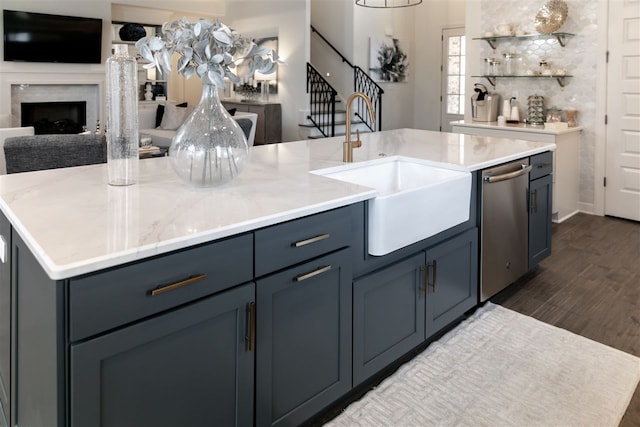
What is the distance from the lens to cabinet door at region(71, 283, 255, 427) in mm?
1277

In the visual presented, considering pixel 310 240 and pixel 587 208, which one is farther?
pixel 587 208

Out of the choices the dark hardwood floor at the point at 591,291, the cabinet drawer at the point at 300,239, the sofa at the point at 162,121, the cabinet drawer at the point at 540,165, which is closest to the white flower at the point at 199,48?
the cabinet drawer at the point at 300,239

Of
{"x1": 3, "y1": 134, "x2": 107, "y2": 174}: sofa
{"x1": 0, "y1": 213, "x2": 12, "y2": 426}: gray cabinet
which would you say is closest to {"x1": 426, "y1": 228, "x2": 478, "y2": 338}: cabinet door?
{"x1": 0, "y1": 213, "x2": 12, "y2": 426}: gray cabinet

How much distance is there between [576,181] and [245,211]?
483 centimetres

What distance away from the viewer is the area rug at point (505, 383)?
2.10 metres

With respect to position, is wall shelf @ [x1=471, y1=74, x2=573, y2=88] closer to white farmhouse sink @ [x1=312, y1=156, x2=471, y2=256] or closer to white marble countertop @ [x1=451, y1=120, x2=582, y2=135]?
white marble countertop @ [x1=451, y1=120, x2=582, y2=135]

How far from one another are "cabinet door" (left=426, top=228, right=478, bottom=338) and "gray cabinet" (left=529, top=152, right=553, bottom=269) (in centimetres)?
77

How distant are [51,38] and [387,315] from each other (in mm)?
7970

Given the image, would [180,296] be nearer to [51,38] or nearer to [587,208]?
[587,208]

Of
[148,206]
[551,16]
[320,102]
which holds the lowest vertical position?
[148,206]

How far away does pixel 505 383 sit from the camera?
233 cm

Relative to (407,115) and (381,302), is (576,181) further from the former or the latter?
(407,115)

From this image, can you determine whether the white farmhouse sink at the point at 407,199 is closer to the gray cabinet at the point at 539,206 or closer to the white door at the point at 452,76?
the gray cabinet at the point at 539,206

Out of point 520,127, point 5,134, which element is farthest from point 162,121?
point 520,127
